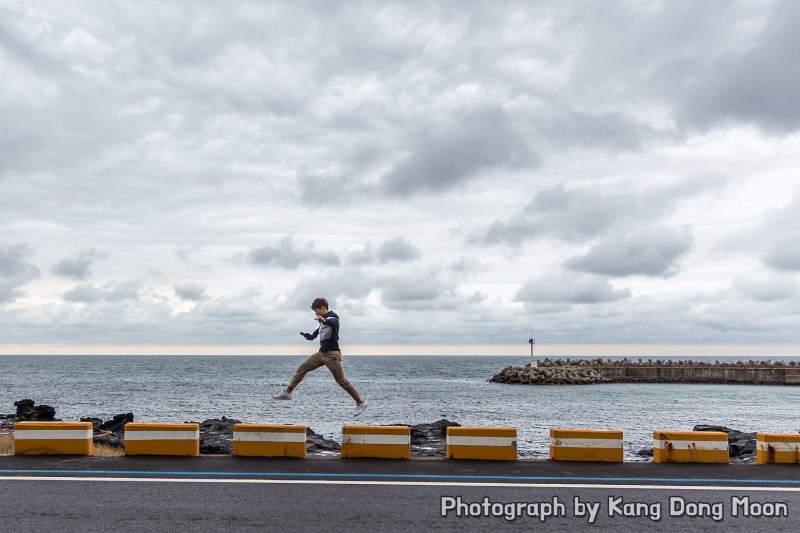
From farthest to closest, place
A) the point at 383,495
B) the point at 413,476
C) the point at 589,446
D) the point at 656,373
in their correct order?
the point at 656,373 → the point at 589,446 → the point at 413,476 → the point at 383,495

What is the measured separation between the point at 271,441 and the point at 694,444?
6.57 metres

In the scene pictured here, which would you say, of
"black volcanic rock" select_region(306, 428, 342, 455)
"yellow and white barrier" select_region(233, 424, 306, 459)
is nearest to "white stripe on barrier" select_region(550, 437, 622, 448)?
"yellow and white barrier" select_region(233, 424, 306, 459)

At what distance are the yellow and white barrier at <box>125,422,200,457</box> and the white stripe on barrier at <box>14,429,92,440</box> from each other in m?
0.82

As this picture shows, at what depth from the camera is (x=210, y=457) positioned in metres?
11.0

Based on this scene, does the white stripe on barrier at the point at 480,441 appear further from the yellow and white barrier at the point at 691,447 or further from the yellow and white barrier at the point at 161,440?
the yellow and white barrier at the point at 161,440

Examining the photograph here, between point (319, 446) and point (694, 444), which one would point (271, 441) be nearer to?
point (694, 444)

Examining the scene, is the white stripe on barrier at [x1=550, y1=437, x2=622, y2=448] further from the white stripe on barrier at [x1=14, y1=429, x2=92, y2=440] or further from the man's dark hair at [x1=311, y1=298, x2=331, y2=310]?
the white stripe on barrier at [x1=14, y1=429, x2=92, y2=440]

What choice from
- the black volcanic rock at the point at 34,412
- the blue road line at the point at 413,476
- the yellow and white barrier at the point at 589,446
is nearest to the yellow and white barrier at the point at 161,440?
Result: the blue road line at the point at 413,476

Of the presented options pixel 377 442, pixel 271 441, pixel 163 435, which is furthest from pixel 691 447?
pixel 163 435

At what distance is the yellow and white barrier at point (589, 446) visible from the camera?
1101cm

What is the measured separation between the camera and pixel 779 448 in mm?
11094

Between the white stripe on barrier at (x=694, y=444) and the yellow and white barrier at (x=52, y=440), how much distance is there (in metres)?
8.92

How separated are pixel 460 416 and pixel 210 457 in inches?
1569

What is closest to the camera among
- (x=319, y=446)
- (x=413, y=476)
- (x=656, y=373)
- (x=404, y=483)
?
(x=404, y=483)
